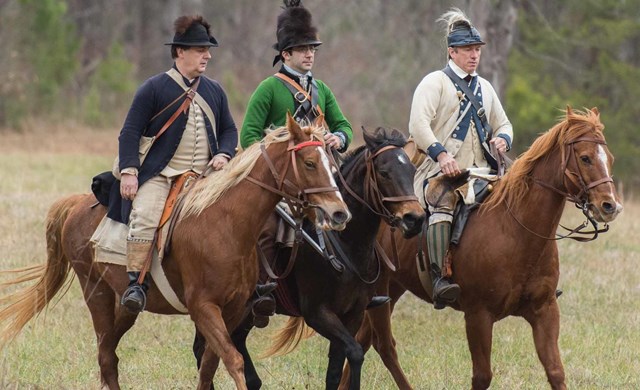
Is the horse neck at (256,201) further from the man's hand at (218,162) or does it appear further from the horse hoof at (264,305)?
the horse hoof at (264,305)

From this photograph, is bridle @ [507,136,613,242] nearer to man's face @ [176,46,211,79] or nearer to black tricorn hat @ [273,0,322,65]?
black tricorn hat @ [273,0,322,65]

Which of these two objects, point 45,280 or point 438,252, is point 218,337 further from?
point 45,280

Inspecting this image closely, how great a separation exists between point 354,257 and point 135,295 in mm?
1501

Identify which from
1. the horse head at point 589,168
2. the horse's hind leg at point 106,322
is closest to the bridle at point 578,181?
the horse head at point 589,168

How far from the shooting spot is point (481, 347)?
8.17 m

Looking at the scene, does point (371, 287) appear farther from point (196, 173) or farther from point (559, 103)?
point (559, 103)

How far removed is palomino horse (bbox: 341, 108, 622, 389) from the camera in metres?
7.84

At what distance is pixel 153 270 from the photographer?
7828 millimetres

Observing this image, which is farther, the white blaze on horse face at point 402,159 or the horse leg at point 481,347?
the horse leg at point 481,347

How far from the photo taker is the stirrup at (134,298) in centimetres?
766

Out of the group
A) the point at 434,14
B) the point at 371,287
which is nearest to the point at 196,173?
the point at 371,287

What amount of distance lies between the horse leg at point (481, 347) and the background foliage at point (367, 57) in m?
11.3

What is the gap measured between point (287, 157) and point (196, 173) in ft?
3.45

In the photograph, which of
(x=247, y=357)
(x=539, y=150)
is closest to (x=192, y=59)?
(x=247, y=357)
